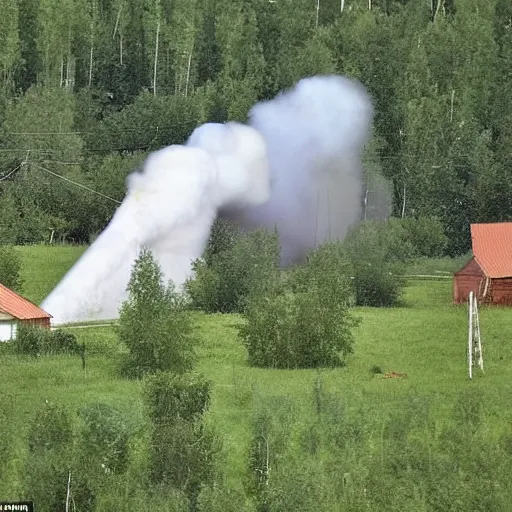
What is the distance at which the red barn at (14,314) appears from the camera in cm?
3550

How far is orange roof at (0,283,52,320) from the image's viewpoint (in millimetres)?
35656

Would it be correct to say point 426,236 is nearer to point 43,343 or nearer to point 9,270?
point 9,270


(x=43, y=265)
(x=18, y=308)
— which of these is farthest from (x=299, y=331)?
(x=43, y=265)

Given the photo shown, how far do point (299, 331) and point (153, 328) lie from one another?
365 centimetres

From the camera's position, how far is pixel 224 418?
2483 centimetres

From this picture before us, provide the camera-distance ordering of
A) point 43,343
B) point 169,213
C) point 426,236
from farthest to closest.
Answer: point 426,236 < point 169,213 < point 43,343

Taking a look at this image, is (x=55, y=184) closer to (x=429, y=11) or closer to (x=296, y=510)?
(x=429, y=11)

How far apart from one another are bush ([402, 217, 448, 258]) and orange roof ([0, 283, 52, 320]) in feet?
82.1

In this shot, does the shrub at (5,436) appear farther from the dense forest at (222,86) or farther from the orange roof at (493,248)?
the dense forest at (222,86)

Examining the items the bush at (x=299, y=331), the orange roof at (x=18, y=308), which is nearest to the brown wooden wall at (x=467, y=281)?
the bush at (x=299, y=331)

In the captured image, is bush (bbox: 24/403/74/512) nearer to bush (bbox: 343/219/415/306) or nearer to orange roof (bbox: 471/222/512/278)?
bush (bbox: 343/219/415/306)

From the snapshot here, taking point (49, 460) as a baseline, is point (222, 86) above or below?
above

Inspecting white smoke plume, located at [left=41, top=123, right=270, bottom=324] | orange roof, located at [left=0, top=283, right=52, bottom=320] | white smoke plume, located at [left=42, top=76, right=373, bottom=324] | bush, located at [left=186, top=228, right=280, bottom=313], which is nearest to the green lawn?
white smoke plume, located at [left=41, top=123, right=270, bottom=324]

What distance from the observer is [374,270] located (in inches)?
1752
